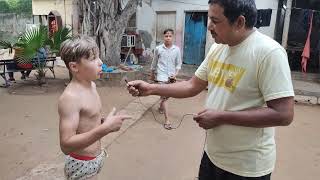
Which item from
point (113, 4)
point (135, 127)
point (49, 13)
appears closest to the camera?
point (135, 127)

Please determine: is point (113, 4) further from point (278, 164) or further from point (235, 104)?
point (235, 104)

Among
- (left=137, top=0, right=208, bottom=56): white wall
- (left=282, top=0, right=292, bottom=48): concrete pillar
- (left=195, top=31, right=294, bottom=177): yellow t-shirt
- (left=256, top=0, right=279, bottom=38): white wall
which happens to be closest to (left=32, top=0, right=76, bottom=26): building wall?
(left=137, top=0, right=208, bottom=56): white wall

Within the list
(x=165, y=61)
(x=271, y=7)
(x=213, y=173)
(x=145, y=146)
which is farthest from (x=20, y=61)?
(x=271, y=7)

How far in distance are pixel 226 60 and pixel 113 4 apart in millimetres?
8133

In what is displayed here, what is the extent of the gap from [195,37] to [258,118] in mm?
11261

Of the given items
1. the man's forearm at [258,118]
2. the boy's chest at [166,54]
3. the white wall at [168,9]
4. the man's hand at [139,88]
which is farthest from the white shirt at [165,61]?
the white wall at [168,9]

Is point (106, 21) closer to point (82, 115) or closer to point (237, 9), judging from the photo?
point (82, 115)

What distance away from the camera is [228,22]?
5.48 feet

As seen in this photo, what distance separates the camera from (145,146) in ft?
14.8

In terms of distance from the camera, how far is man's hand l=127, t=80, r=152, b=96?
7.48 ft

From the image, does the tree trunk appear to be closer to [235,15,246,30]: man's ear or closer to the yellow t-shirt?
the yellow t-shirt

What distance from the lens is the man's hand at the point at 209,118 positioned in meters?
1.68

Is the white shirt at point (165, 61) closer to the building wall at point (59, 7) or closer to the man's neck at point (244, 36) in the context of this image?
the man's neck at point (244, 36)

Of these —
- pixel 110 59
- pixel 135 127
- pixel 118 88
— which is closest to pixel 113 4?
pixel 110 59
